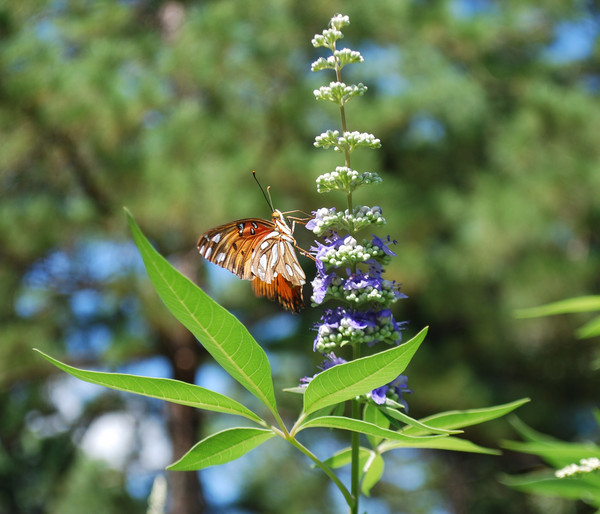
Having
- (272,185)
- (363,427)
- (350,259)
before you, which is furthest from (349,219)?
(272,185)

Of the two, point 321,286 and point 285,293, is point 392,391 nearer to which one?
point 321,286

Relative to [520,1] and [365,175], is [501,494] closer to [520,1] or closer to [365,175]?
[520,1]

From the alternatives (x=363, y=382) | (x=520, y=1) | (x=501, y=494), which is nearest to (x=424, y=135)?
(x=520, y=1)

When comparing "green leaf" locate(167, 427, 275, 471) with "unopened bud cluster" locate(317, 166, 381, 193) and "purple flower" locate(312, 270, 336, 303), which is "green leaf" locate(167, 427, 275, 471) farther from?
"unopened bud cluster" locate(317, 166, 381, 193)

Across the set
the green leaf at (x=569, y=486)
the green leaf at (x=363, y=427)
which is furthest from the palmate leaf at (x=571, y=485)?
the green leaf at (x=363, y=427)

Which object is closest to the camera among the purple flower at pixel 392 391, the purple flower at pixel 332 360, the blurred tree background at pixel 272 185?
the purple flower at pixel 392 391

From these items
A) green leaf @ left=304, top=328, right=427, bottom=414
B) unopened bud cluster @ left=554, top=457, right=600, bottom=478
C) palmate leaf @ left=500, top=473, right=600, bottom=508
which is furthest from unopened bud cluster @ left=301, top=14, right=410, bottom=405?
palmate leaf @ left=500, top=473, right=600, bottom=508

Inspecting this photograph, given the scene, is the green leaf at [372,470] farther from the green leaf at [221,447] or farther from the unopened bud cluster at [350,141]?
the unopened bud cluster at [350,141]
